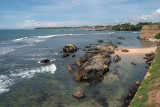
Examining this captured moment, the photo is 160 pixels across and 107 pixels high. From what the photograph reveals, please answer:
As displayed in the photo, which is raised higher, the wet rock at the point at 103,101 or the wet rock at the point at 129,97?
the wet rock at the point at 129,97

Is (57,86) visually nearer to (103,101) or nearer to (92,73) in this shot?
(92,73)

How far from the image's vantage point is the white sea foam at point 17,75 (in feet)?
57.2

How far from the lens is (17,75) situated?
2064 centimetres

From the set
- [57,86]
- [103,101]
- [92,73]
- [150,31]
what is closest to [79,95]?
[103,101]

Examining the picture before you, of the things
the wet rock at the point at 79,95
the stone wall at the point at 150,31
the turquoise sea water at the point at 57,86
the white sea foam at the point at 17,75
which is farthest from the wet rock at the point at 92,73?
the stone wall at the point at 150,31

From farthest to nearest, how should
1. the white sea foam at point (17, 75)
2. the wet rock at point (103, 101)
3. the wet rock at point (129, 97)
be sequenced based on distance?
the white sea foam at point (17, 75) < the wet rock at point (103, 101) < the wet rock at point (129, 97)

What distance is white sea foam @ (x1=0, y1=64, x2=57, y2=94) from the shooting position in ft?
57.2

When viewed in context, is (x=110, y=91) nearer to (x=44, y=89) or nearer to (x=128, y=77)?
(x=128, y=77)

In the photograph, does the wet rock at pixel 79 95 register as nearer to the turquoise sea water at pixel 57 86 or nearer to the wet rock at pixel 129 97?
the turquoise sea water at pixel 57 86

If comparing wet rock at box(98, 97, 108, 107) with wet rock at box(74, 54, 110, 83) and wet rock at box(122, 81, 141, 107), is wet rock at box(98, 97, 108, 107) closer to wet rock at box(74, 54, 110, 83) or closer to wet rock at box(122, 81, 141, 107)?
wet rock at box(122, 81, 141, 107)

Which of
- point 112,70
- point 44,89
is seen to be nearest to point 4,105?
point 44,89

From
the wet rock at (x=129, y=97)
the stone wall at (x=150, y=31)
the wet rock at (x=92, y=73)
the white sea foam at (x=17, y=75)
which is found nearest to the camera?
the wet rock at (x=129, y=97)

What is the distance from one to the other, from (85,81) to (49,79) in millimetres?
5757

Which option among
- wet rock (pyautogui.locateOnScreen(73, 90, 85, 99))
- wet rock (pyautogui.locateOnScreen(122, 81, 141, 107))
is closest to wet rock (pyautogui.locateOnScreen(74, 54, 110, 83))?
wet rock (pyautogui.locateOnScreen(73, 90, 85, 99))
